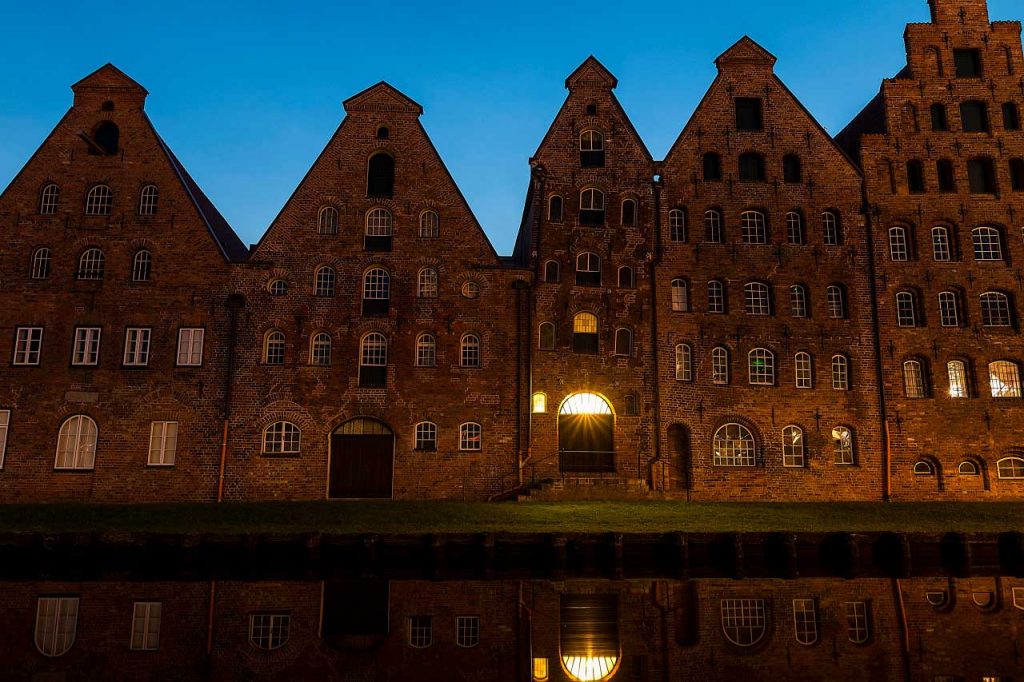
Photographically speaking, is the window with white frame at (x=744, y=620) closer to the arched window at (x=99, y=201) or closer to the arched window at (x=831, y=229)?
the arched window at (x=831, y=229)

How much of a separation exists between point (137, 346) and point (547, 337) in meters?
14.3

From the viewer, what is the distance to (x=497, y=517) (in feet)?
70.7

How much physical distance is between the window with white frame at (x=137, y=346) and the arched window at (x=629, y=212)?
1743cm

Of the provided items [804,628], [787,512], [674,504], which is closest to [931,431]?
[787,512]

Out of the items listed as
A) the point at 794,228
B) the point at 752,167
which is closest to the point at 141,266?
the point at 752,167

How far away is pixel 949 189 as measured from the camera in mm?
30016

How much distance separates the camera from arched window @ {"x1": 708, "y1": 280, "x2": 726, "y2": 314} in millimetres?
28781

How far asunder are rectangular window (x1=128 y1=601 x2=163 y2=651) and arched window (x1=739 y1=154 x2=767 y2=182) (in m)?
24.8

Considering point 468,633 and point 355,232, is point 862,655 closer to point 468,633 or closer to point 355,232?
point 468,633

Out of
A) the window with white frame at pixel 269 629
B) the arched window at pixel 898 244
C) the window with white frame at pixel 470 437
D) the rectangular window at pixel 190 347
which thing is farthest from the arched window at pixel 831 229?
the window with white frame at pixel 269 629

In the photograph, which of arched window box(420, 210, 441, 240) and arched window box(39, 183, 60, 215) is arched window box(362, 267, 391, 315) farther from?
arched window box(39, 183, 60, 215)

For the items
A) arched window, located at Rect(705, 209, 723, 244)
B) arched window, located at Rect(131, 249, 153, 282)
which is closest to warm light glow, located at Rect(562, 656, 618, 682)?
arched window, located at Rect(705, 209, 723, 244)

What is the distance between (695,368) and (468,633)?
17.6m

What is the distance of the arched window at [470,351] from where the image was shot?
2750cm
